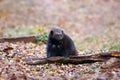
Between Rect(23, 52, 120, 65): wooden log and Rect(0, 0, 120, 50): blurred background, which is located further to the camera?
Rect(0, 0, 120, 50): blurred background

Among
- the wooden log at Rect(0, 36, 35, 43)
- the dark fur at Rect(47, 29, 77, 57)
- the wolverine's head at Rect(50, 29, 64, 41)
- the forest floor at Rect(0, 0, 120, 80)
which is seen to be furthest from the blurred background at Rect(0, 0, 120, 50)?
the wolverine's head at Rect(50, 29, 64, 41)

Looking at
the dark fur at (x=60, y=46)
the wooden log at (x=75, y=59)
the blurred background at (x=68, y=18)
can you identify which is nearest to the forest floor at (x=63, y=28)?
the blurred background at (x=68, y=18)

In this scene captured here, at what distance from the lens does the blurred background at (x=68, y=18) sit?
27539 millimetres

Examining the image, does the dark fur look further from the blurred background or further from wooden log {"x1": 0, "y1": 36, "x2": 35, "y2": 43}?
the blurred background

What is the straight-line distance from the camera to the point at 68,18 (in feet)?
114

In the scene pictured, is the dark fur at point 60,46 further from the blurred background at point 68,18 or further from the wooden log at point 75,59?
the blurred background at point 68,18

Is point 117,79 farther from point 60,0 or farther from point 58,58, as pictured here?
point 60,0

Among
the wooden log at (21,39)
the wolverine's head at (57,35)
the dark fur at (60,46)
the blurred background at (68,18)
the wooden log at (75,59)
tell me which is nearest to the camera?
the wooden log at (75,59)

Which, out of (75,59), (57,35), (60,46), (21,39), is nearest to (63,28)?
(21,39)

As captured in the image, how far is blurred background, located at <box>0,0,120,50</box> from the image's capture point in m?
27.5

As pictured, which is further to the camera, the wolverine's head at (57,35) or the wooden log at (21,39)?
the wooden log at (21,39)

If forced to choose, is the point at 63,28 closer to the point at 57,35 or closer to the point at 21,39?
the point at 21,39

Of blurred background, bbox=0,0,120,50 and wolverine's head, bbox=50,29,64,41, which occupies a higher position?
blurred background, bbox=0,0,120,50

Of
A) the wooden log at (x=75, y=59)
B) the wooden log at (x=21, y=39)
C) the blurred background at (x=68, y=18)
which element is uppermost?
the blurred background at (x=68, y=18)
